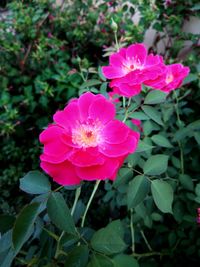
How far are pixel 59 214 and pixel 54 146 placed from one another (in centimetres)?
14

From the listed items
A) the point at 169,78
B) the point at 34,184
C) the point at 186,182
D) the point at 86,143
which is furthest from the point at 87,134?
the point at 186,182

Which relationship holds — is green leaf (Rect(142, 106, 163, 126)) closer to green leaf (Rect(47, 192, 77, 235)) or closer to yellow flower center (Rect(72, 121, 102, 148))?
yellow flower center (Rect(72, 121, 102, 148))

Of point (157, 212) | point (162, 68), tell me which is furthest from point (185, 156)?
point (162, 68)

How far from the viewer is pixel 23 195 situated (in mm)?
1851

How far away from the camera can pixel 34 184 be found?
700 millimetres

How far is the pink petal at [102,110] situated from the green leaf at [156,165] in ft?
0.59

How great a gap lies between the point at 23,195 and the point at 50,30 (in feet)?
3.61

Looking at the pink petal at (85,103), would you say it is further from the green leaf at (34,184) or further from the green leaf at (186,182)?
the green leaf at (186,182)

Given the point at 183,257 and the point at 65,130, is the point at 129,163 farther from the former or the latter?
the point at 183,257

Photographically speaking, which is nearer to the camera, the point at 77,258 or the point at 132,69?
the point at 77,258

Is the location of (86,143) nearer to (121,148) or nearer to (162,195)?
(121,148)

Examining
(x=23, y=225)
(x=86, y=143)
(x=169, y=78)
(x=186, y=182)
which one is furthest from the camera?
(x=186, y=182)

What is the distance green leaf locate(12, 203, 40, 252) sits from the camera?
0.58 m

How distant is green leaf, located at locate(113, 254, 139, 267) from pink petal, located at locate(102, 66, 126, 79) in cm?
44
